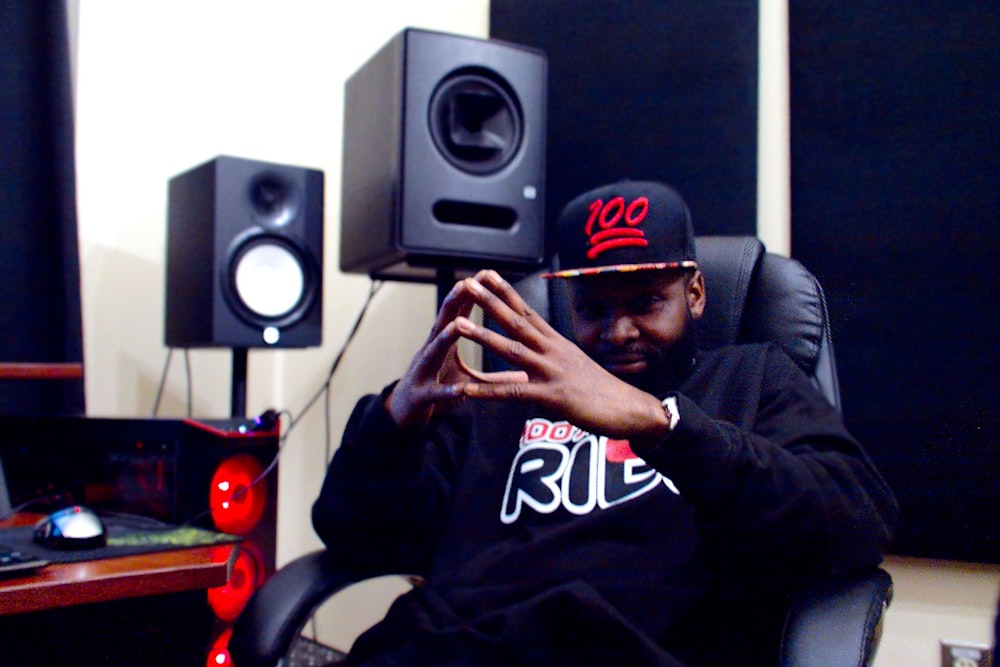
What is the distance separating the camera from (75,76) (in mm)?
1491

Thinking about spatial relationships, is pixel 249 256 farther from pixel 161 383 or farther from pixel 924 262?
pixel 924 262

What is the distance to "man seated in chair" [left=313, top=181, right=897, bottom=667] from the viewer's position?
0.59 meters

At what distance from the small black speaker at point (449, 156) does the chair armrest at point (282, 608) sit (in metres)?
0.49

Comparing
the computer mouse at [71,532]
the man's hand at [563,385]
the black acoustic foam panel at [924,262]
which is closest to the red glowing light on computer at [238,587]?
the computer mouse at [71,532]

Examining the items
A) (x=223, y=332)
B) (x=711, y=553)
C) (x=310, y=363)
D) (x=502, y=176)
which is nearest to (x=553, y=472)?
(x=711, y=553)

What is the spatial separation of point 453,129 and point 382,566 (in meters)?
0.65

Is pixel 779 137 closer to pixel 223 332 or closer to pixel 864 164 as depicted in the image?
pixel 864 164

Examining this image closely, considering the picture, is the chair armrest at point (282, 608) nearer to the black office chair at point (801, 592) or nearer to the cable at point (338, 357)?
the black office chair at point (801, 592)

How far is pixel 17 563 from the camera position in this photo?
2.63 ft

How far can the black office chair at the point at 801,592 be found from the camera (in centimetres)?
61

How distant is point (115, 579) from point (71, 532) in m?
0.16

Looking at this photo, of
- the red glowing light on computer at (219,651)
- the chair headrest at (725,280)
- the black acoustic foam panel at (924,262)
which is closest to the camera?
the black acoustic foam panel at (924,262)

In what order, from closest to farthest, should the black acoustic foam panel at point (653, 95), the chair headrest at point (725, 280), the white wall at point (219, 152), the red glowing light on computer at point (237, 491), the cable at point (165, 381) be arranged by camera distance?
the chair headrest at point (725, 280)
the red glowing light on computer at point (237, 491)
the black acoustic foam panel at point (653, 95)
the white wall at point (219, 152)
the cable at point (165, 381)

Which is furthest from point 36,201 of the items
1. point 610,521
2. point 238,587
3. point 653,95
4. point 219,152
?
point 610,521
